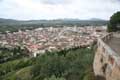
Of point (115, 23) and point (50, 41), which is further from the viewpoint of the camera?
point (50, 41)

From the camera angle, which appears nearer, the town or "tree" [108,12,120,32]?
"tree" [108,12,120,32]

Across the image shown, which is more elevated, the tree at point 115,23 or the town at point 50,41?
the tree at point 115,23

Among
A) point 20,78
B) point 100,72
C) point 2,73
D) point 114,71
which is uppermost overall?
point 114,71

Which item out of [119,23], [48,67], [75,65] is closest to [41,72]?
A: [48,67]

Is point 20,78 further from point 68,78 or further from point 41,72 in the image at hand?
point 68,78

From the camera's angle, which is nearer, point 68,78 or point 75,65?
point 68,78

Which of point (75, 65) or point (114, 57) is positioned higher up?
point (114, 57)

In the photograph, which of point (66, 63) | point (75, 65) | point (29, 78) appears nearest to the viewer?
point (75, 65)

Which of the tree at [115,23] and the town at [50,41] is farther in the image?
the town at [50,41]

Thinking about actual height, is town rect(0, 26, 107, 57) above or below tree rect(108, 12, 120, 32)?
below

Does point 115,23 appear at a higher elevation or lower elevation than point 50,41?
higher

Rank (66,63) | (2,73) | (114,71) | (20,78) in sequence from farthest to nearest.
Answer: (2,73), (20,78), (66,63), (114,71)
